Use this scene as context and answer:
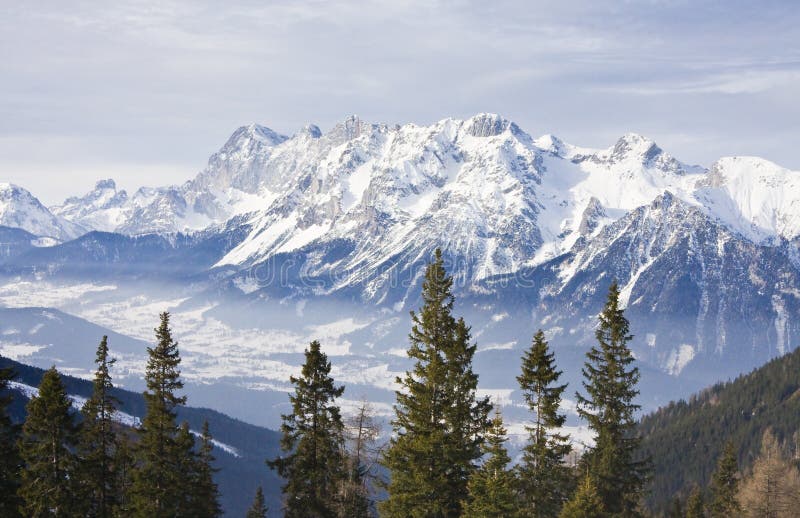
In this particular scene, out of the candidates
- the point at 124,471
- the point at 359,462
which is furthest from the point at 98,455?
the point at 359,462

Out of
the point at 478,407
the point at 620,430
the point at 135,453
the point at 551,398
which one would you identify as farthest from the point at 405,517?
the point at 135,453

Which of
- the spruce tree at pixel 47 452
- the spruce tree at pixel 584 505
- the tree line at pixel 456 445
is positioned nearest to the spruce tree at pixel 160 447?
the spruce tree at pixel 47 452

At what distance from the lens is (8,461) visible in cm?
4262

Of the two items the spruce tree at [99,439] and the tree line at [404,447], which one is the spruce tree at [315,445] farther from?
the spruce tree at [99,439]

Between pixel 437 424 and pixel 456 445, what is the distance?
53.0 inches

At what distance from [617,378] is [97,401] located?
29316 millimetres

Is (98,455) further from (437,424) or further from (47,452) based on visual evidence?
(437,424)

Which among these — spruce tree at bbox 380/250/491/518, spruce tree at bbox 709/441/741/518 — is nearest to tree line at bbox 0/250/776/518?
spruce tree at bbox 380/250/491/518

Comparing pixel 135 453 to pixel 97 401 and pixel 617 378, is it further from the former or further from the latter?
pixel 617 378

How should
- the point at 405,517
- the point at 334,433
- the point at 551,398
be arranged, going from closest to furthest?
the point at 405,517 < the point at 551,398 < the point at 334,433

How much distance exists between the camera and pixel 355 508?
49719 mm

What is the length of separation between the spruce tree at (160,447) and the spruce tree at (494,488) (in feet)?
61.7

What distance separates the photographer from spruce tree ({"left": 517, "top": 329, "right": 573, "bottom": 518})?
4403cm

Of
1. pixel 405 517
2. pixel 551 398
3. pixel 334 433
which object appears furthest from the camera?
pixel 334 433
